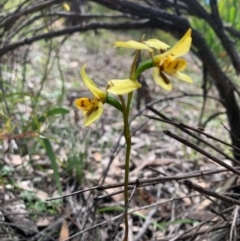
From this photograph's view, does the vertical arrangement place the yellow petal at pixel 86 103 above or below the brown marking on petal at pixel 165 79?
below

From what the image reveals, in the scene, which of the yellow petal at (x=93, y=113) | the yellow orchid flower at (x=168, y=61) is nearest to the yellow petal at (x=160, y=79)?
the yellow orchid flower at (x=168, y=61)

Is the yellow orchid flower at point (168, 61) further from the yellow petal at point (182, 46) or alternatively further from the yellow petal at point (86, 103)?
the yellow petal at point (86, 103)

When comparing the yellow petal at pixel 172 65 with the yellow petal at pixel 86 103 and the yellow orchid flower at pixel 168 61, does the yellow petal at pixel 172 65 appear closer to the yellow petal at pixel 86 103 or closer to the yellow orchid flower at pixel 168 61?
the yellow orchid flower at pixel 168 61

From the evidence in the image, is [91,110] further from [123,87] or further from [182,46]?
[182,46]

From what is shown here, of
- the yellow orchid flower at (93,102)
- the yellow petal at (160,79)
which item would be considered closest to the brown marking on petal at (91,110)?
the yellow orchid flower at (93,102)

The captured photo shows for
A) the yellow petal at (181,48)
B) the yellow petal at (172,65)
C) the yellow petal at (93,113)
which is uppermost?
the yellow petal at (181,48)

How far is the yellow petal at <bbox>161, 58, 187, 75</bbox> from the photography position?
0.77 m

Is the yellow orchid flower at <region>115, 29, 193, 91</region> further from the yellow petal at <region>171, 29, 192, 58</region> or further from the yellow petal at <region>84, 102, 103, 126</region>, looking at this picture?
the yellow petal at <region>84, 102, 103, 126</region>

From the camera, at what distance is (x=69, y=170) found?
6.05 ft

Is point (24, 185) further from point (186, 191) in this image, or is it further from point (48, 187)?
point (186, 191)

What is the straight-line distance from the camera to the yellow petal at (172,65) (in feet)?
2.51

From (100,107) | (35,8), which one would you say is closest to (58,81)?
(35,8)

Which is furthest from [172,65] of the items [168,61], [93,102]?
[93,102]

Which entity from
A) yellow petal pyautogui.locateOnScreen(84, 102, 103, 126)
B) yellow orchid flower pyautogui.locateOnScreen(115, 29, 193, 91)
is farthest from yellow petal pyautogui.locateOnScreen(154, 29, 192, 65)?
yellow petal pyautogui.locateOnScreen(84, 102, 103, 126)
